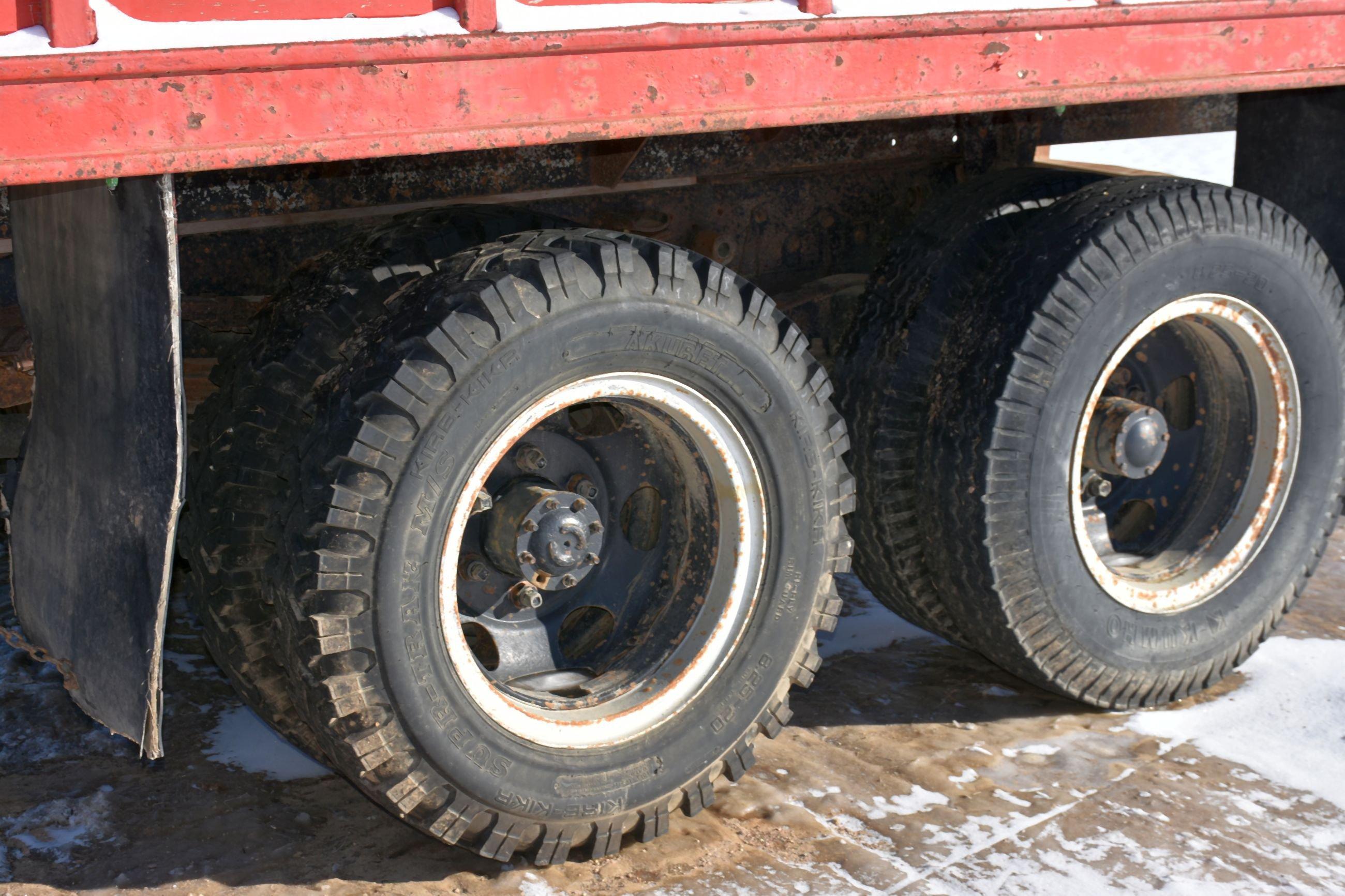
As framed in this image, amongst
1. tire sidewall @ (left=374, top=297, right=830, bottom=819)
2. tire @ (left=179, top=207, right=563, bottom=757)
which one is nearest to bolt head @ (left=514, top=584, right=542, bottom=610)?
tire sidewall @ (left=374, top=297, right=830, bottom=819)

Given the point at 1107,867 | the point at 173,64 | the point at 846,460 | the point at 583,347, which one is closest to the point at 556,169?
the point at 583,347

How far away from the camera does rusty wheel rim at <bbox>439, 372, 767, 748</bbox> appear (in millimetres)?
2922

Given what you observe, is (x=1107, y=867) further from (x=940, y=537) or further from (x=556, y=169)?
(x=556, y=169)

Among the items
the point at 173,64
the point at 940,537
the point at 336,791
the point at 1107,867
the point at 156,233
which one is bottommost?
the point at 1107,867

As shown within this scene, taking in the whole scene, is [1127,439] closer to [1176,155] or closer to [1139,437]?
[1139,437]

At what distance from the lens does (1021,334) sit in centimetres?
338

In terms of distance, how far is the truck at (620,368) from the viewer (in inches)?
96.7

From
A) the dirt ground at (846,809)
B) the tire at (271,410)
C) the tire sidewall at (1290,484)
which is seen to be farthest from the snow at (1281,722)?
the tire at (271,410)

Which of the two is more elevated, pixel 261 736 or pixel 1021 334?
pixel 1021 334

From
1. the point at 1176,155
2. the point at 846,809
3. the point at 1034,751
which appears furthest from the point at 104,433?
the point at 1176,155

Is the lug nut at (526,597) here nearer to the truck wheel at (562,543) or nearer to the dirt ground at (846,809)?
the truck wheel at (562,543)

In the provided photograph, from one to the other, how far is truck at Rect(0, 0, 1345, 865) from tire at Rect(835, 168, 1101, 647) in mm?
12

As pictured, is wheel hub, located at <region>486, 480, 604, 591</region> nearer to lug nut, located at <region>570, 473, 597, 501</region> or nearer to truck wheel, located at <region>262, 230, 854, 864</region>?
truck wheel, located at <region>262, 230, 854, 864</region>

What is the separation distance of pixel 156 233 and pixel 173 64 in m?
0.35
